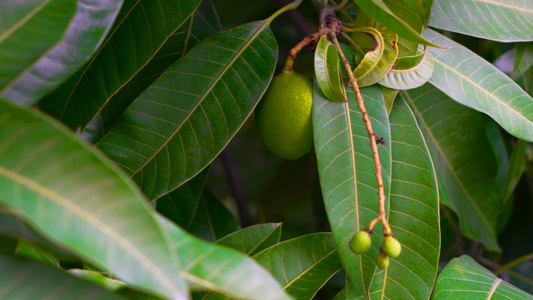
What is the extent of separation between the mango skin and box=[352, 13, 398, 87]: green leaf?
89 millimetres

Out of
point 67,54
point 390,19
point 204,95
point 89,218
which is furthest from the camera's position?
point 204,95

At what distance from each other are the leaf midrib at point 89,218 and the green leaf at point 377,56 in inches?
16.7

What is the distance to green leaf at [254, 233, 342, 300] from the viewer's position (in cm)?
60

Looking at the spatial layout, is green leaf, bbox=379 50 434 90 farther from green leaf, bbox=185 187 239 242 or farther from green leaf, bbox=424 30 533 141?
green leaf, bbox=185 187 239 242

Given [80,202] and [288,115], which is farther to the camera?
[288,115]

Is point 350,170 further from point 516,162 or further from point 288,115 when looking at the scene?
point 516,162

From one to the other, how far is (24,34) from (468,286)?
2.28 ft

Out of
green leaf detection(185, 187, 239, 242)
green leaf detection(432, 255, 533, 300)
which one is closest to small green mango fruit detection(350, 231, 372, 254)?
green leaf detection(432, 255, 533, 300)

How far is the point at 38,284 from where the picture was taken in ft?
1.21

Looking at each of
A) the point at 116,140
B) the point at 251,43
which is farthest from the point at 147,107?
the point at 251,43

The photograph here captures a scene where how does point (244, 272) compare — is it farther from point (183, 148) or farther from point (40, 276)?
point (183, 148)

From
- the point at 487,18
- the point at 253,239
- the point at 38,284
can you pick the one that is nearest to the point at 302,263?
the point at 253,239

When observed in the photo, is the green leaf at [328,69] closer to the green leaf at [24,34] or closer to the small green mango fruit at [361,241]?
the small green mango fruit at [361,241]

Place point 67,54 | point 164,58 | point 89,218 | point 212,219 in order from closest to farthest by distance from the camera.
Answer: point 89,218 < point 67,54 < point 164,58 < point 212,219
